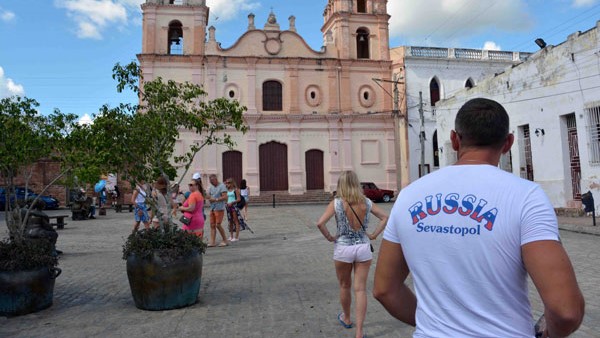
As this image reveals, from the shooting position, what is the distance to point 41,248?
570cm

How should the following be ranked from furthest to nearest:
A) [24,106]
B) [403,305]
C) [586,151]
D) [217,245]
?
[586,151], [217,245], [24,106], [403,305]

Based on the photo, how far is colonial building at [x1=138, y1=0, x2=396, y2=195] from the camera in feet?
98.1

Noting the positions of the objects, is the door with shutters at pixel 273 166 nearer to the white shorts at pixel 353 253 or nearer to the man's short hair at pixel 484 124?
the white shorts at pixel 353 253

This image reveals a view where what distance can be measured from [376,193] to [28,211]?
2425 centimetres

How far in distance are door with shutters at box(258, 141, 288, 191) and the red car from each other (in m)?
5.20

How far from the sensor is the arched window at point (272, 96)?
103 ft

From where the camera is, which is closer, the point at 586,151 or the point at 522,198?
the point at 522,198

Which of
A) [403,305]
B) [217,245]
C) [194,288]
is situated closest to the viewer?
[403,305]

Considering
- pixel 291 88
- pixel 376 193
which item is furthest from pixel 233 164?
pixel 376 193

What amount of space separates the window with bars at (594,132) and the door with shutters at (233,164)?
19741 millimetres

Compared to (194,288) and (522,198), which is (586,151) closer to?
(194,288)

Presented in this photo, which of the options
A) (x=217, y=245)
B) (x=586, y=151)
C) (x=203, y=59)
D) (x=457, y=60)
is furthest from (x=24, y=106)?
(x=457, y=60)

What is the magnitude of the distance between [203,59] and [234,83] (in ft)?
7.94

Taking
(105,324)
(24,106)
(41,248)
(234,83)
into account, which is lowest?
(105,324)
